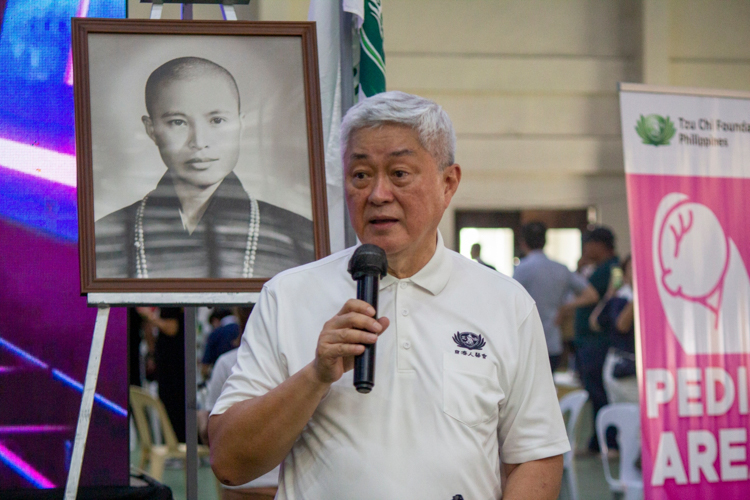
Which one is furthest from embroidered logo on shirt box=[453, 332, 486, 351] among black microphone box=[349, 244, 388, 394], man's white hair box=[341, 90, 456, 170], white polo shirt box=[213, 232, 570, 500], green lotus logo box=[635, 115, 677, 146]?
green lotus logo box=[635, 115, 677, 146]

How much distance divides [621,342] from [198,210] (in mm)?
4020

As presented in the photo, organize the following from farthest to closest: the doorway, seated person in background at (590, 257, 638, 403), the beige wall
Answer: the doorway → the beige wall → seated person in background at (590, 257, 638, 403)

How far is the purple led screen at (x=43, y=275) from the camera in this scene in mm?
2775

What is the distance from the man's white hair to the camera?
1576 millimetres

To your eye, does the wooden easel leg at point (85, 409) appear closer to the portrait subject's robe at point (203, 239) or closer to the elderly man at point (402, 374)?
the portrait subject's robe at point (203, 239)

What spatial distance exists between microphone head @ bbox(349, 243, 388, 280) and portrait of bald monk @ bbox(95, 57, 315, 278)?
0.89 meters

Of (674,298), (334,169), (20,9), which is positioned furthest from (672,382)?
(20,9)

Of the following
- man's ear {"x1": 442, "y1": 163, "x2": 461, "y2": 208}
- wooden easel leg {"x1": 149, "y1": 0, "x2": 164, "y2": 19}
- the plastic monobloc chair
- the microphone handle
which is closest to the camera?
the microphone handle

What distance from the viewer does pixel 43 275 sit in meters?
2.81

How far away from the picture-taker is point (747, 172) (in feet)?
13.9

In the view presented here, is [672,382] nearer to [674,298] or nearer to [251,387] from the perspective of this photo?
[674,298]

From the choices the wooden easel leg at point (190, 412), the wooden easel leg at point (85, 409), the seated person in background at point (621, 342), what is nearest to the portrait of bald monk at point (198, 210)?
the wooden easel leg at point (85, 409)

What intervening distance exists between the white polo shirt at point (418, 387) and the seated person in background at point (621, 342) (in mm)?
3736

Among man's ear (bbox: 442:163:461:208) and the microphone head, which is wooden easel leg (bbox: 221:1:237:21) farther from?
the microphone head
